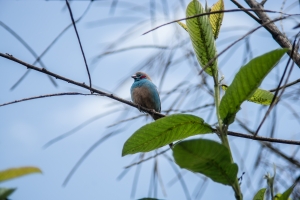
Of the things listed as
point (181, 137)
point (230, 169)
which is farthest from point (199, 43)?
point (230, 169)

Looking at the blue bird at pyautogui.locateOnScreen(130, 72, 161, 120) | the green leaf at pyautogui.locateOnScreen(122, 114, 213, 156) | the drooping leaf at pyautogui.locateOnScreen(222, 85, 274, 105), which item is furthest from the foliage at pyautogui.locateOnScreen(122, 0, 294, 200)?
the blue bird at pyautogui.locateOnScreen(130, 72, 161, 120)

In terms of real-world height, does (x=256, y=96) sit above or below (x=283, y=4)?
below

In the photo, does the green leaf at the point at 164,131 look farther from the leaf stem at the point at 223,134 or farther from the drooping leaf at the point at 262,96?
the drooping leaf at the point at 262,96

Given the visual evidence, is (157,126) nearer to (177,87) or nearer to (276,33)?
(276,33)

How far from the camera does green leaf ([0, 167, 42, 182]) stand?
2.33 feet

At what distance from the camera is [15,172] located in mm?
721

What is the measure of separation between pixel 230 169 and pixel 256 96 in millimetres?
566

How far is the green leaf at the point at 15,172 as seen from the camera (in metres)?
0.71

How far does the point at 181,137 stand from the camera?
1.22m

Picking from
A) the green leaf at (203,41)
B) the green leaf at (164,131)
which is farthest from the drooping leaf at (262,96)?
the green leaf at (164,131)

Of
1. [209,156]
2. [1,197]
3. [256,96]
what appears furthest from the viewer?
[256,96]

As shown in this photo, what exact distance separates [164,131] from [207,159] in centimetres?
26

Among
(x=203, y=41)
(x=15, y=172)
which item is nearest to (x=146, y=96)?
(x=203, y=41)

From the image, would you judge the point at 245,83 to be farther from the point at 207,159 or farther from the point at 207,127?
the point at 207,159
